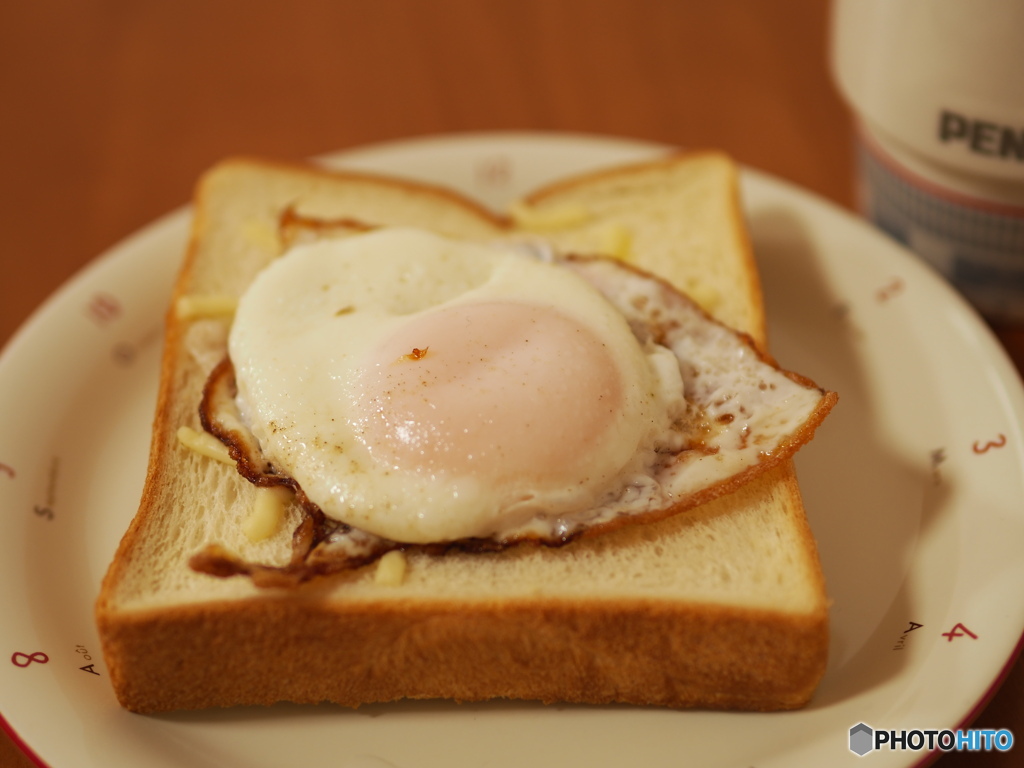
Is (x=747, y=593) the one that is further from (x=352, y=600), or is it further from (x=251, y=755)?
(x=251, y=755)

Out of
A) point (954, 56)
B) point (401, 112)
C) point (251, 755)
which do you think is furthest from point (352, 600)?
point (401, 112)

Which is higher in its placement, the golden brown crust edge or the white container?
the white container

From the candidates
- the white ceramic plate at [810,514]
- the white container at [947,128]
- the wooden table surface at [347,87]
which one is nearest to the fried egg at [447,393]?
the white ceramic plate at [810,514]

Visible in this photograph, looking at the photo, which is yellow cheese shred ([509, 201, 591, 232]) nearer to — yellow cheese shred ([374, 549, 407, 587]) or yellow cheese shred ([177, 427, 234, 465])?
yellow cheese shred ([177, 427, 234, 465])

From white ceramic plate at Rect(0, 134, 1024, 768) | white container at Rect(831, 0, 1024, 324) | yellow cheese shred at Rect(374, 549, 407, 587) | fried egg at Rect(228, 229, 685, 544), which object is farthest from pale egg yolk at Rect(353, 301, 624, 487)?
white container at Rect(831, 0, 1024, 324)

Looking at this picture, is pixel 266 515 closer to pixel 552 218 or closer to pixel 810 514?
pixel 810 514

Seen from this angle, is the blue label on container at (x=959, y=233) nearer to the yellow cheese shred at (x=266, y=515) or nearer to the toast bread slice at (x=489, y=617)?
the toast bread slice at (x=489, y=617)

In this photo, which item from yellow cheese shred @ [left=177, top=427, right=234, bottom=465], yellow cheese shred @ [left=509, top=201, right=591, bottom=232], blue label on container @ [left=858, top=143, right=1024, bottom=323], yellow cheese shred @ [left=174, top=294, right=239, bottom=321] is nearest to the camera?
yellow cheese shred @ [left=177, top=427, right=234, bottom=465]
